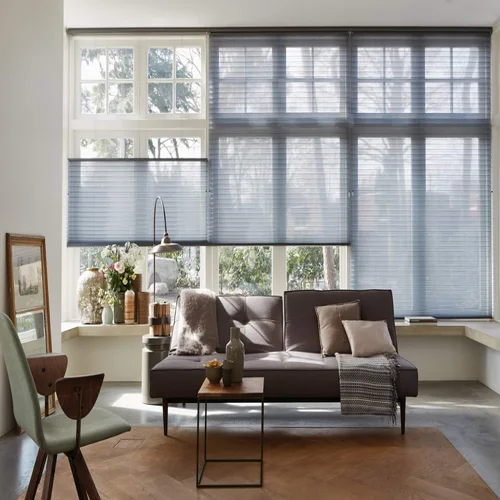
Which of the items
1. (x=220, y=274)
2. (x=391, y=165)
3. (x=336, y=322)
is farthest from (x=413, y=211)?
(x=220, y=274)

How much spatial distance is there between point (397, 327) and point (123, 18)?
4.08 meters

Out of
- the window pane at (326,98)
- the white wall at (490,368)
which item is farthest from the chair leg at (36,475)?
the window pane at (326,98)

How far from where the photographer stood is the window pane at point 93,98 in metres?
5.65

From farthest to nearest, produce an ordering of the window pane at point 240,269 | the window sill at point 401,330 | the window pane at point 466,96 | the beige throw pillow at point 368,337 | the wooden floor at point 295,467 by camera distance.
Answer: the window pane at point 240,269, the window pane at point 466,96, the window sill at point 401,330, the beige throw pillow at point 368,337, the wooden floor at point 295,467

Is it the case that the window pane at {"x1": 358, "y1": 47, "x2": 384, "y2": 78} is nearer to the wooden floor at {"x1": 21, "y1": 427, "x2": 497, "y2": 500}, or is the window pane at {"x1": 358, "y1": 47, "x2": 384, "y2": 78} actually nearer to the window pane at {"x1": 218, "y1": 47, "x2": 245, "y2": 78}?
the window pane at {"x1": 218, "y1": 47, "x2": 245, "y2": 78}

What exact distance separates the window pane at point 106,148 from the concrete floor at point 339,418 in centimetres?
237

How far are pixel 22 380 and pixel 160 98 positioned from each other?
4.01 m

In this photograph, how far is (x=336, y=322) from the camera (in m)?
4.45

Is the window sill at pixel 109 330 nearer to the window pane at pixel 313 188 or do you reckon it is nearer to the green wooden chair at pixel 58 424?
the window pane at pixel 313 188

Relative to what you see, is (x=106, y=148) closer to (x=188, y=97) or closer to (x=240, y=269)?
(x=188, y=97)

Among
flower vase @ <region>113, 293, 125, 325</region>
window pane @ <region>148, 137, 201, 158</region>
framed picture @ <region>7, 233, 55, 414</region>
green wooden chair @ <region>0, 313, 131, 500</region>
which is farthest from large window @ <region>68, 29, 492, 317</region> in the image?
green wooden chair @ <region>0, 313, 131, 500</region>

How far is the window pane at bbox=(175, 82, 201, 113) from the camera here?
5.64 metres

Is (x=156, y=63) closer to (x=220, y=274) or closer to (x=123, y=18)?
(x=123, y=18)

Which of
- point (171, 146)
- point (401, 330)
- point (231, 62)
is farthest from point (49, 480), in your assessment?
point (231, 62)
